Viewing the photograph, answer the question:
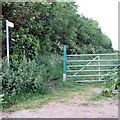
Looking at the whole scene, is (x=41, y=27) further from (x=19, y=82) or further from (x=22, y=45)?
(x=19, y=82)

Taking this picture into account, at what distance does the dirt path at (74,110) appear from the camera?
2373 millimetres

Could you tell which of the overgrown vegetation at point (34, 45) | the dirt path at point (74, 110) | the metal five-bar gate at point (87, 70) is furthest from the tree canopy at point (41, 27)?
the dirt path at point (74, 110)

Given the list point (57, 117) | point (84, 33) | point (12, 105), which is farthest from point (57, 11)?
point (57, 117)

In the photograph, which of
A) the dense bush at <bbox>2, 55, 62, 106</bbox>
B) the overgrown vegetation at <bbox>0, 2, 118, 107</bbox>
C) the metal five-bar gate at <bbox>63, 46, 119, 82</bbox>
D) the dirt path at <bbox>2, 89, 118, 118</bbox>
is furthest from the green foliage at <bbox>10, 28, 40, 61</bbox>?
the dirt path at <bbox>2, 89, 118, 118</bbox>

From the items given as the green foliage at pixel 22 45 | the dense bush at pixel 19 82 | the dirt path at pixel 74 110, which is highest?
the green foliage at pixel 22 45

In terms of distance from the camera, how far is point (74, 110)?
2.61 m

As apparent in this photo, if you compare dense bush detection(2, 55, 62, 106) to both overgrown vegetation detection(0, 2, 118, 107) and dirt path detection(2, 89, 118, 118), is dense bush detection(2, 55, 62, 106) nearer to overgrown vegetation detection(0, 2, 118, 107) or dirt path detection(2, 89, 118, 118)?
overgrown vegetation detection(0, 2, 118, 107)

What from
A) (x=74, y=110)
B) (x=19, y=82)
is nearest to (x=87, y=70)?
(x=19, y=82)

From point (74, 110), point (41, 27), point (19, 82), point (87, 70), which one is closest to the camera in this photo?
point (74, 110)

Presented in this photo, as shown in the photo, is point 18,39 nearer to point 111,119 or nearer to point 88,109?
point 88,109

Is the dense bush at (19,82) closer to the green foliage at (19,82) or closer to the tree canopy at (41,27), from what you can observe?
the green foliage at (19,82)

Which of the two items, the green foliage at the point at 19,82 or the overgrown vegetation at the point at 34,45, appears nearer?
the green foliage at the point at 19,82

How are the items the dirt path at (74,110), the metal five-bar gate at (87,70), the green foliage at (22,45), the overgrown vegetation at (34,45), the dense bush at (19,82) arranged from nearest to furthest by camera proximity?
the dirt path at (74,110) → the dense bush at (19,82) → the overgrown vegetation at (34,45) → the green foliage at (22,45) → the metal five-bar gate at (87,70)

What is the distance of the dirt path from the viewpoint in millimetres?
2373
